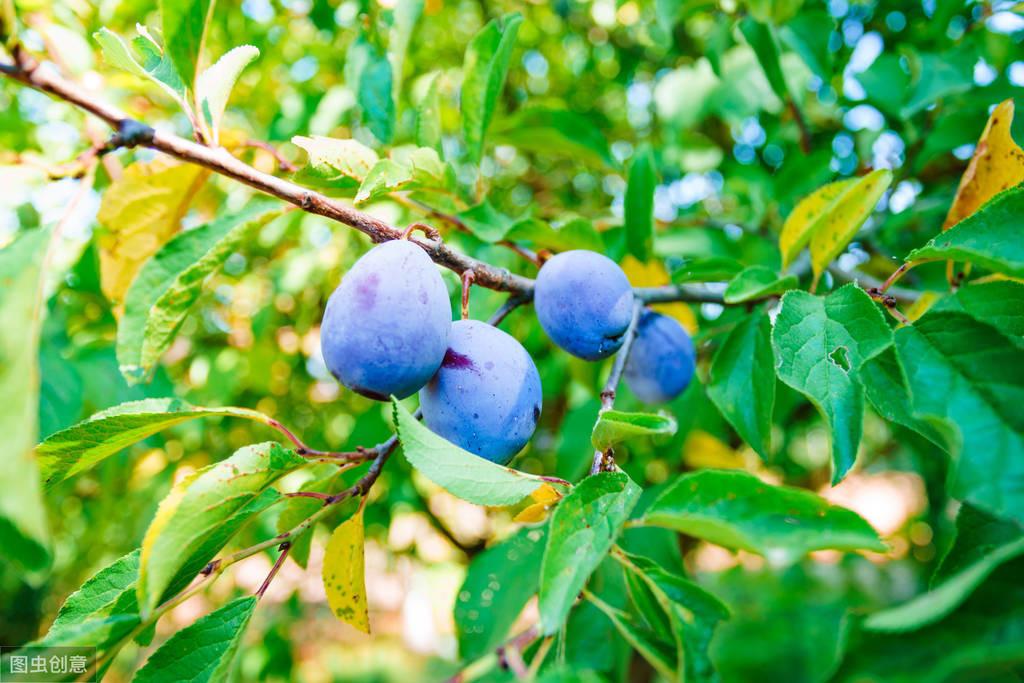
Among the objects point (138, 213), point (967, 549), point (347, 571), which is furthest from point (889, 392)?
point (138, 213)

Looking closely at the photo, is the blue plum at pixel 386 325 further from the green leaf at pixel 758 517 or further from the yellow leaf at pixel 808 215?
the yellow leaf at pixel 808 215

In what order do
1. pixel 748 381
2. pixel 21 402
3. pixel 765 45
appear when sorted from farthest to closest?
pixel 765 45 < pixel 748 381 < pixel 21 402

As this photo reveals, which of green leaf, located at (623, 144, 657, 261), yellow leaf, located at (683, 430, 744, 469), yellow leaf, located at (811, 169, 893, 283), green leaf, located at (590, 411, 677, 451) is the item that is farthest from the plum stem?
yellow leaf, located at (683, 430, 744, 469)

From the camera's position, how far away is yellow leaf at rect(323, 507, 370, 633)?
735 mm

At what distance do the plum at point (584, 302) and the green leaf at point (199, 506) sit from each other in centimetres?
33

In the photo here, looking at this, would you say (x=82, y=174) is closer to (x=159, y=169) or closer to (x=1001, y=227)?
(x=159, y=169)

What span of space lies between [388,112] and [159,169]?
327 mm

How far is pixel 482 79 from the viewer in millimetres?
907

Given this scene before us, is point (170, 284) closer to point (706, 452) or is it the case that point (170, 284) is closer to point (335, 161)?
point (335, 161)

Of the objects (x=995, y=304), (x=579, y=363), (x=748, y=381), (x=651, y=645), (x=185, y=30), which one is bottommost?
(x=579, y=363)

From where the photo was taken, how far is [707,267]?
0.88m

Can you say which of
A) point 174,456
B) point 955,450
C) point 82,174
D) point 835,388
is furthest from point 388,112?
point 174,456

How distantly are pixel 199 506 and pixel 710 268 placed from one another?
672 millimetres

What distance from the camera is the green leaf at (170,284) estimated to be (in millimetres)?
756
